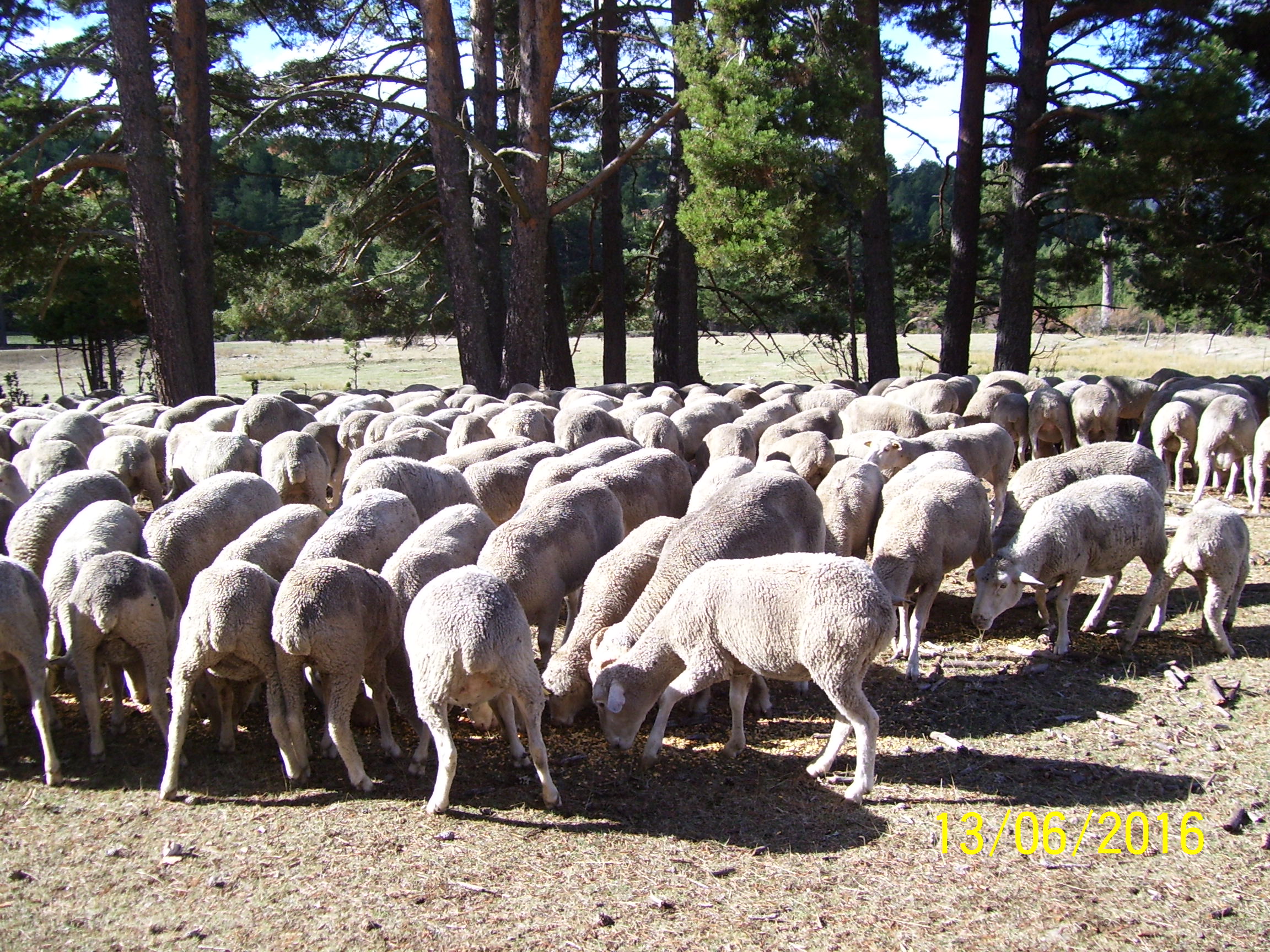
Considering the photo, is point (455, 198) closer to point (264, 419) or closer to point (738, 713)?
point (264, 419)

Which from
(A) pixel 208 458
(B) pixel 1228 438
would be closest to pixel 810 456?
(B) pixel 1228 438

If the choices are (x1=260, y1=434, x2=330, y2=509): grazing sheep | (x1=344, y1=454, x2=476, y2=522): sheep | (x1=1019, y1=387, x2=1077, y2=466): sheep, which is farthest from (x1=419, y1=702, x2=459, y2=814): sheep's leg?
(x1=1019, y1=387, x2=1077, y2=466): sheep

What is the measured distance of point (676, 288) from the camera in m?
20.8

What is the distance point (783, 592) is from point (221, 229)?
20.7 m

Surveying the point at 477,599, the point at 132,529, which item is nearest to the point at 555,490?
the point at 477,599

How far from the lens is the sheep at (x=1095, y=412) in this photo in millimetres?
12617

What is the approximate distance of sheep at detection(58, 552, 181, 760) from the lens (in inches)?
217

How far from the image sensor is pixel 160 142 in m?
15.3

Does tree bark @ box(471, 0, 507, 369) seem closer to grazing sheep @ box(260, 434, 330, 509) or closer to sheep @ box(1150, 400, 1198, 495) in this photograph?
grazing sheep @ box(260, 434, 330, 509)

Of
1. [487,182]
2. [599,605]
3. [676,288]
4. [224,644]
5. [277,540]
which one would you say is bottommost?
[599,605]

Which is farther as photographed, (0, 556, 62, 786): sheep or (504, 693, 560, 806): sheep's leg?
(0, 556, 62, 786): sheep

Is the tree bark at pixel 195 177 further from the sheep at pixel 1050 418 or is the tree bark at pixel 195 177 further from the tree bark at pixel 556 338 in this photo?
the sheep at pixel 1050 418

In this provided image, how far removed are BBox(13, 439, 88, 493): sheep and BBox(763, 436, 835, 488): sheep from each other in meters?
6.87

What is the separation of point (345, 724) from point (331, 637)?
0.46 m
